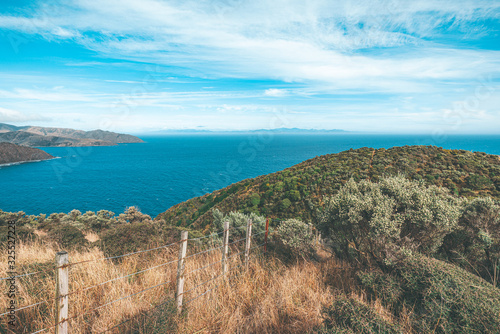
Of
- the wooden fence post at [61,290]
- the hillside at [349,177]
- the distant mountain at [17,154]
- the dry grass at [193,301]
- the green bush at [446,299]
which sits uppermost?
the wooden fence post at [61,290]

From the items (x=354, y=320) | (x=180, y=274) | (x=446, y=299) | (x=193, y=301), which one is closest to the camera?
(x=354, y=320)

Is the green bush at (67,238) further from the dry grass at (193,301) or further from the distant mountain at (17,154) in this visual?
the distant mountain at (17,154)

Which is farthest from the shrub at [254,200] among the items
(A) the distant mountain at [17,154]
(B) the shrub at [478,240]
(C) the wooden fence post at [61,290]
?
(A) the distant mountain at [17,154]

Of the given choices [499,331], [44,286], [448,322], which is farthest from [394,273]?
[44,286]

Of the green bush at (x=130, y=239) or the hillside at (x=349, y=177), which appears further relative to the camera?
the hillside at (x=349, y=177)

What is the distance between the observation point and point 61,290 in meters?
2.97

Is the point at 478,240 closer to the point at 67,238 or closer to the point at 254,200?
the point at 67,238

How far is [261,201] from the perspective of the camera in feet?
84.1

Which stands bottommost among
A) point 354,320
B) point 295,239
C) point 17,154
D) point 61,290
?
point 17,154

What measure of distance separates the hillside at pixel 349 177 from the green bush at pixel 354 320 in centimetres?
1752

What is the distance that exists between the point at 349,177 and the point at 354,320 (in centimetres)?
2367

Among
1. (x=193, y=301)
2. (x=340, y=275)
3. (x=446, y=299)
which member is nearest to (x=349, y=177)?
(x=340, y=275)

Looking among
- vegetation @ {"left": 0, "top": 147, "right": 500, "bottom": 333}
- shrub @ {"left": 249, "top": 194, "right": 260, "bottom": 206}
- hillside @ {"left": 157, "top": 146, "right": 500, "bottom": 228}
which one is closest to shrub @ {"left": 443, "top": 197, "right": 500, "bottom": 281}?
vegetation @ {"left": 0, "top": 147, "right": 500, "bottom": 333}

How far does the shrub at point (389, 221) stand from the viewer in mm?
5914
